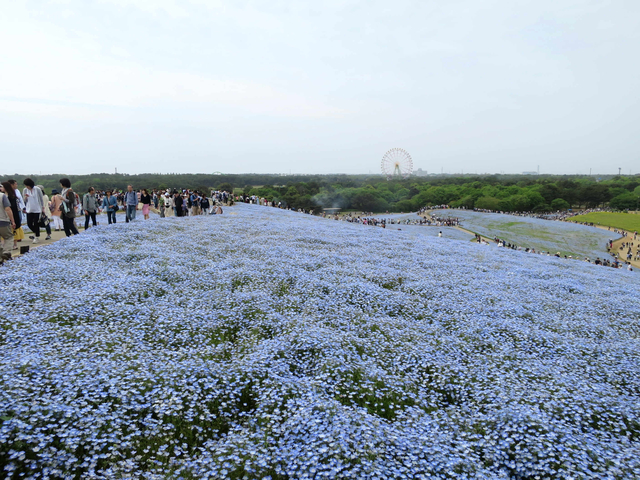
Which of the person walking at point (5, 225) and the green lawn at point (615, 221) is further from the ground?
the person walking at point (5, 225)

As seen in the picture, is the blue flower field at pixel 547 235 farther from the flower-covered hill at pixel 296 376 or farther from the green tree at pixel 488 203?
the flower-covered hill at pixel 296 376

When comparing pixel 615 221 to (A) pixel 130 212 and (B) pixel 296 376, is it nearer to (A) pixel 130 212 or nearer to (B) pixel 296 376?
(A) pixel 130 212

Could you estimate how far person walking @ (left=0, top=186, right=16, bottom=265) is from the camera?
11062 mm

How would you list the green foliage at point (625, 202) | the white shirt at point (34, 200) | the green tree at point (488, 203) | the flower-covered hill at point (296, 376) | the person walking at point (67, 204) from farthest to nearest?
the green tree at point (488, 203) → the green foliage at point (625, 202) → the person walking at point (67, 204) → the white shirt at point (34, 200) → the flower-covered hill at point (296, 376)

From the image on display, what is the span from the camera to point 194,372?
5.44 metres

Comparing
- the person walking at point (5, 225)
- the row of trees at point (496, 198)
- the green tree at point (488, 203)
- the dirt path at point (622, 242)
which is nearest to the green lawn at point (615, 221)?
the dirt path at point (622, 242)

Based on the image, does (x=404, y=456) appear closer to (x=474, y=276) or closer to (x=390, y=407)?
(x=390, y=407)

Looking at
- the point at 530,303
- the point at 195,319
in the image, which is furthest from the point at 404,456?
the point at 530,303

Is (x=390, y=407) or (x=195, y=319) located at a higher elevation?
(x=195, y=319)

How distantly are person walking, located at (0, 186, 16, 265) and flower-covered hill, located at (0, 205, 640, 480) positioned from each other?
1035 mm

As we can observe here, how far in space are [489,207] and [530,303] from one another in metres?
99.8

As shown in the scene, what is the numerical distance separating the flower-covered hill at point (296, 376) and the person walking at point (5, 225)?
1.03m

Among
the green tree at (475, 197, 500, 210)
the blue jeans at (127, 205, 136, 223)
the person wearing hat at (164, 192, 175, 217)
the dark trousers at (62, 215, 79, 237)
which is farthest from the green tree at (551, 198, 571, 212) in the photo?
the dark trousers at (62, 215, 79, 237)

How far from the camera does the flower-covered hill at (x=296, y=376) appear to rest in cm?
410
